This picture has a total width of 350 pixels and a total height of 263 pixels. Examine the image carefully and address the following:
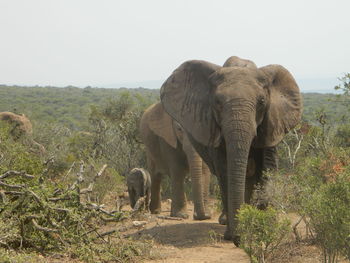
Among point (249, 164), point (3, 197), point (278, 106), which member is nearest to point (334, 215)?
point (3, 197)

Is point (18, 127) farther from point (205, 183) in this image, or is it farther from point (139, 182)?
point (205, 183)

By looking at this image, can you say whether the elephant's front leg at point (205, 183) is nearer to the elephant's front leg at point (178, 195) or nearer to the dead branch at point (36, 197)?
the elephant's front leg at point (178, 195)

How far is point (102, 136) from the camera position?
17.3m

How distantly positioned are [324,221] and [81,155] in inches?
481

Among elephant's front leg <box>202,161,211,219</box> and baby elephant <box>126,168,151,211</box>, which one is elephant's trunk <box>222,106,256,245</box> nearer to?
elephant's front leg <box>202,161,211,219</box>

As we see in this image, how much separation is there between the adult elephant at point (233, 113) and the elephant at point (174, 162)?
1171 millimetres

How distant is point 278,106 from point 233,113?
1111 mm

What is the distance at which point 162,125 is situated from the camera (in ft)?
34.4

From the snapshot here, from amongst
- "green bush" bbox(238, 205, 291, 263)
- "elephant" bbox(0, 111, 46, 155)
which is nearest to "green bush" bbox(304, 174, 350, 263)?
"green bush" bbox(238, 205, 291, 263)

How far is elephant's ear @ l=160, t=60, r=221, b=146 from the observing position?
296 inches

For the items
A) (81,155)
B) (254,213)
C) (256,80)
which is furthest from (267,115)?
(81,155)

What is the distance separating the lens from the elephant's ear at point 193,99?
7.52 m

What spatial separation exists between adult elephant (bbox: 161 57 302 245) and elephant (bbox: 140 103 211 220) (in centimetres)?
117

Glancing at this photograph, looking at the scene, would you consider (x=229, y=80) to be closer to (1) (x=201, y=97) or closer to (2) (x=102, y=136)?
(1) (x=201, y=97)
